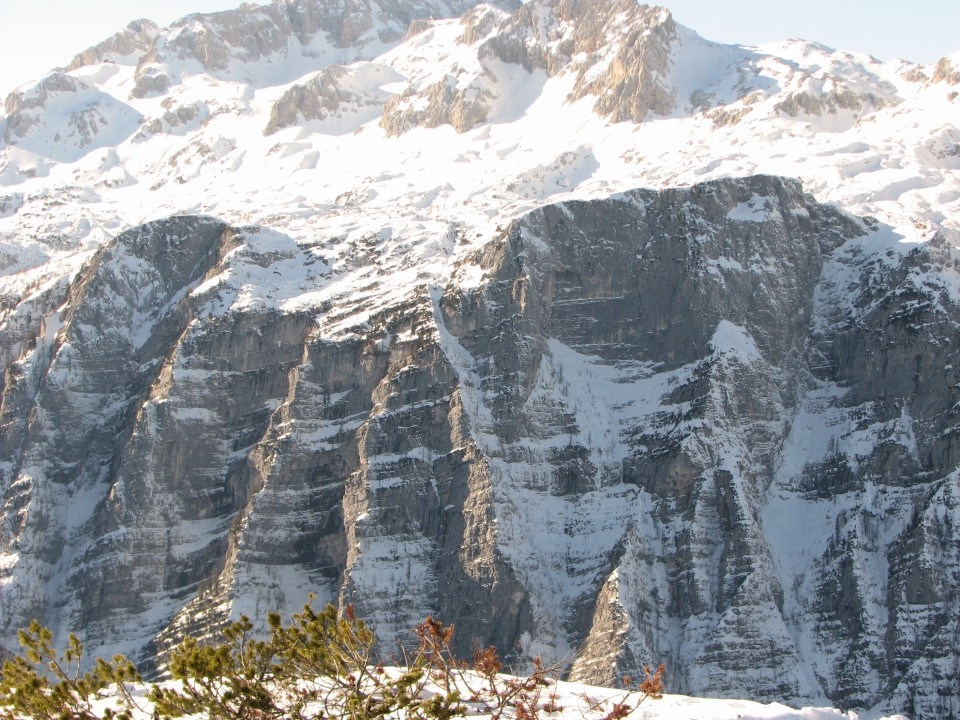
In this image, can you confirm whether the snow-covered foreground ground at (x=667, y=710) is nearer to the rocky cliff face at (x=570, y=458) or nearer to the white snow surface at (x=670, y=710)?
the white snow surface at (x=670, y=710)

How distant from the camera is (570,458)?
500 feet

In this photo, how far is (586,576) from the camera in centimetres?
14300

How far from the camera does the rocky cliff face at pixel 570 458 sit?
139625 millimetres

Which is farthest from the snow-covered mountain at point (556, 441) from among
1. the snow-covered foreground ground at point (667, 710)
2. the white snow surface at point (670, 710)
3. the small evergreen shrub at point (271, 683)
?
the small evergreen shrub at point (271, 683)

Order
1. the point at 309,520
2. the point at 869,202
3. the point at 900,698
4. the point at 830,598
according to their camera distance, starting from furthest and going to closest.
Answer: the point at 869,202 → the point at 309,520 → the point at 830,598 → the point at 900,698

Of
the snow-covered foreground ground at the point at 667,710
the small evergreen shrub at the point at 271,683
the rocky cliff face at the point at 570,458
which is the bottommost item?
the snow-covered foreground ground at the point at 667,710

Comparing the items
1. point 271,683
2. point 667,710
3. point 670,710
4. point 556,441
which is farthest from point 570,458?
point 271,683

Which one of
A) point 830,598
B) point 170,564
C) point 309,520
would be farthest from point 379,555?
point 830,598

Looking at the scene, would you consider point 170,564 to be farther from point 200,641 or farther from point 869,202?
point 869,202

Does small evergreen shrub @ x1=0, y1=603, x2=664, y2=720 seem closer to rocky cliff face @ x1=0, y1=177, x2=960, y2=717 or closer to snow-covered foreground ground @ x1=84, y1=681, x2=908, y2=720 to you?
snow-covered foreground ground @ x1=84, y1=681, x2=908, y2=720

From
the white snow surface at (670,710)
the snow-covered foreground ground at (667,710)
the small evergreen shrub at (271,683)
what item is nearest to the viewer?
the small evergreen shrub at (271,683)

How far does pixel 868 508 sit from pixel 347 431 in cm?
5389

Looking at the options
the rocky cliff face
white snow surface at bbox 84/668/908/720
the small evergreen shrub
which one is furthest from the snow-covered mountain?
the small evergreen shrub

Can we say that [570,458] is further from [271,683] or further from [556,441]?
[271,683]
